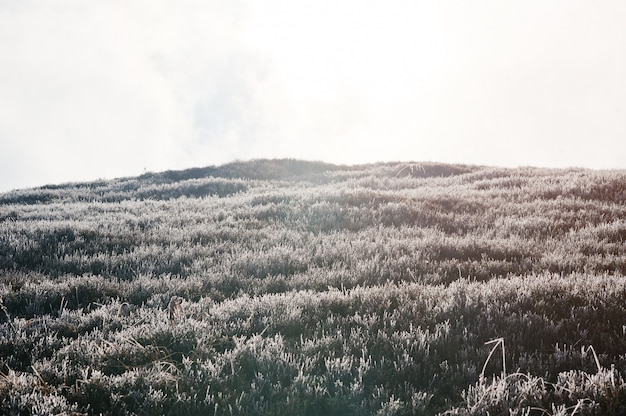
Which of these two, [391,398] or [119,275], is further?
[119,275]

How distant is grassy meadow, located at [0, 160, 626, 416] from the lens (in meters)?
3.76

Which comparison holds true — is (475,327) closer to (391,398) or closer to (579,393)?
(579,393)

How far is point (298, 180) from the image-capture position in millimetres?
23219

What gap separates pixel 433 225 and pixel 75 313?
772cm

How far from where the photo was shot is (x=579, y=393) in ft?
11.9

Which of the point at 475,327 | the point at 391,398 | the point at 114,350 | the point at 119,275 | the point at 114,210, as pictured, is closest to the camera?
the point at 391,398

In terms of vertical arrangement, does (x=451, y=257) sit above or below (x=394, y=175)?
below

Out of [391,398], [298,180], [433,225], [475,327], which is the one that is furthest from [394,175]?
[391,398]

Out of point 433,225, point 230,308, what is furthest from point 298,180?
point 230,308

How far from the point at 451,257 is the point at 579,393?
4.68 meters

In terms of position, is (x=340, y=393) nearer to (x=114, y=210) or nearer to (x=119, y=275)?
(x=119, y=275)

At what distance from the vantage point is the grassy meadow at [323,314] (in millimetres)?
3760

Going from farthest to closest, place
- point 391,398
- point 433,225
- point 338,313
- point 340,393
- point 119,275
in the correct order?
point 433,225 < point 119,275 < point 338,313 < point 340,393 < point 391,398

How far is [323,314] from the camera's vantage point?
555cm
